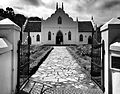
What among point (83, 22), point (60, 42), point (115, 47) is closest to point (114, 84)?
point (115, 47)

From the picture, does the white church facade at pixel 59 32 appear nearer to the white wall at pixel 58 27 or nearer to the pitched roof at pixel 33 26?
the white wall at pixel 58 27

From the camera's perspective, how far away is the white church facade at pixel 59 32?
3397 centimetres

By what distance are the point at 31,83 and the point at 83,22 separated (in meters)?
35.0

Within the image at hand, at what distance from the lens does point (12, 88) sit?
11.9 ft

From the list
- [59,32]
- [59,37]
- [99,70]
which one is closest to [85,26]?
[59,32]

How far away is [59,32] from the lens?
112ft

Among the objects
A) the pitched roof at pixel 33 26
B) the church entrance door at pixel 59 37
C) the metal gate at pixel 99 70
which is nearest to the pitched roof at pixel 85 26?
the church entrance door at pixel 59 37

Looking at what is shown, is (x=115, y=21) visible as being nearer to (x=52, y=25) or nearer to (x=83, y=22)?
(x=52, y=25)

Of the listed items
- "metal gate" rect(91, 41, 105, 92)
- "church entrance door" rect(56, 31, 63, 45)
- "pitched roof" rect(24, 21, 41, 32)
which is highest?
"pitched roof" rect(24, 21, 41, 32)

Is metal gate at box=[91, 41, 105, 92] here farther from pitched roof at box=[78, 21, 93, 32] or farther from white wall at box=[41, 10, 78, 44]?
pitched roof at box=[78, 21, 93, 32]

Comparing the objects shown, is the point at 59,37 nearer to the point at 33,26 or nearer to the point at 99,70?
the point at 33,26

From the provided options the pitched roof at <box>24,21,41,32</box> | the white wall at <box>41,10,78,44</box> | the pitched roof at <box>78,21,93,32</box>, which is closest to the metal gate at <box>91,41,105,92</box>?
the white wall at <box>41,10,78,44</box>

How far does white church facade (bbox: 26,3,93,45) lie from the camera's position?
34.0 metres

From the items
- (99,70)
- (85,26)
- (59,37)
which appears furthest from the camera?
(85,26)
